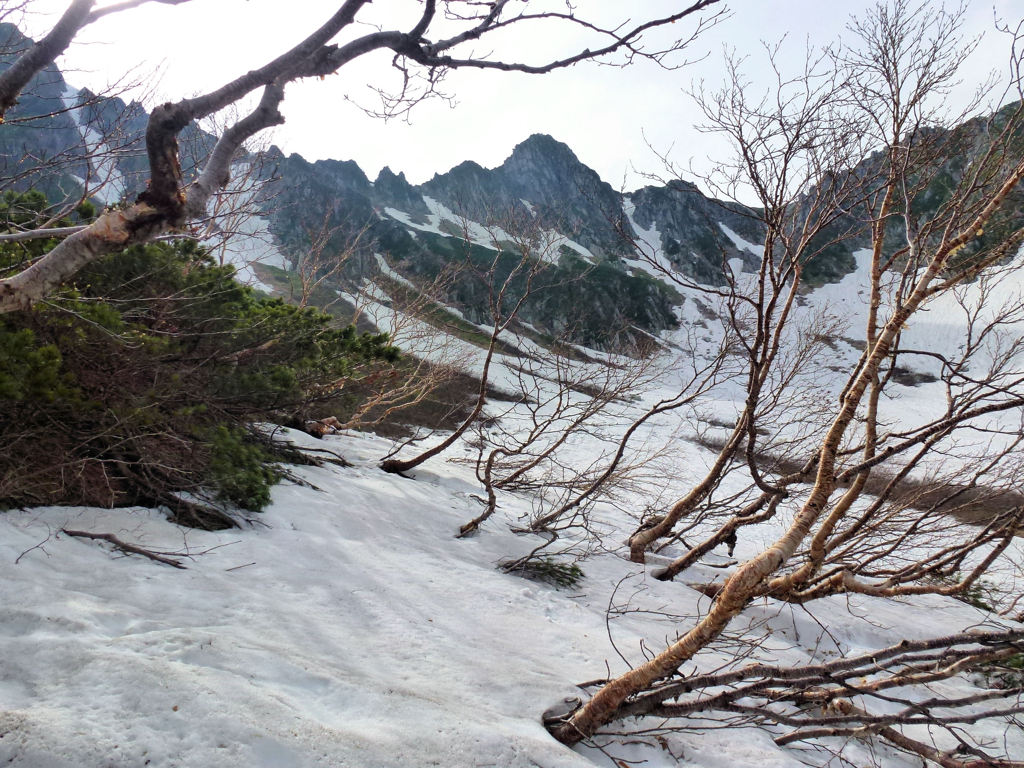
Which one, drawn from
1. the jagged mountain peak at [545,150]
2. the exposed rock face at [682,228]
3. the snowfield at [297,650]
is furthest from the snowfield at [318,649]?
the jagged mountain peak at [545,150]

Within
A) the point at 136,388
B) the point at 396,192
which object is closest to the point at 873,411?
the point at 136,388

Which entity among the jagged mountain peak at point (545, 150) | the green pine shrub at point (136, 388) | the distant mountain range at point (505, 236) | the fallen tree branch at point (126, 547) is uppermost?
the jagged mountain peak at point (545, 150)

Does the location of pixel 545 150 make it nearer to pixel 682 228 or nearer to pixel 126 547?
pixel 682 228

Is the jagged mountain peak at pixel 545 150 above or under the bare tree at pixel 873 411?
above

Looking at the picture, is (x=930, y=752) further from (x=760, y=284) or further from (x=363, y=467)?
(x=363, y=467)

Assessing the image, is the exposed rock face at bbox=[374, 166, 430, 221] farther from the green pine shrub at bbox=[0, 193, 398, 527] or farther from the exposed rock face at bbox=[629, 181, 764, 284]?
the green pine shrub at bbox=[0, 193, 398, 527]

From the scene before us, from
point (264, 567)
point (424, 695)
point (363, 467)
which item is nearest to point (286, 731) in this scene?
point (424, 695)

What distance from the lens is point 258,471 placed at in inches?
168

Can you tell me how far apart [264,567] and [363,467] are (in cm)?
412

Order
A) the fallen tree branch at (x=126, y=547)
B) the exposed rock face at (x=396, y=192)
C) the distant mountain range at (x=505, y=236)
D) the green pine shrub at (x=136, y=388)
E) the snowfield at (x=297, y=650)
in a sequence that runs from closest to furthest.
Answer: the snowfield at (x=297, y=650), the fallen tree branch at (x=126, y=547), the green pine shrub at (x=136, y=388), the distant mountain range at (x=505, y=236), the exposed rock face at (x=396, y=192)

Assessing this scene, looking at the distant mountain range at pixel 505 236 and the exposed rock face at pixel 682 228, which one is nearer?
the distant mountain range at pixel 505 236

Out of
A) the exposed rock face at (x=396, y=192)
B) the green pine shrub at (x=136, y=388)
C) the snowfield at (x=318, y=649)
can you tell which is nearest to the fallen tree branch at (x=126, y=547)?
the snowfield at (x=318, y=649)

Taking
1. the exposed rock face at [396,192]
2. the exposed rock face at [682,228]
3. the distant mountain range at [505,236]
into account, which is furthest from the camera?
the exposed rock face at [396,192]

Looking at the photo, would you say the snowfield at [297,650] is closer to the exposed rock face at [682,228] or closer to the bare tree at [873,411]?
the bare tree at [873,411]
